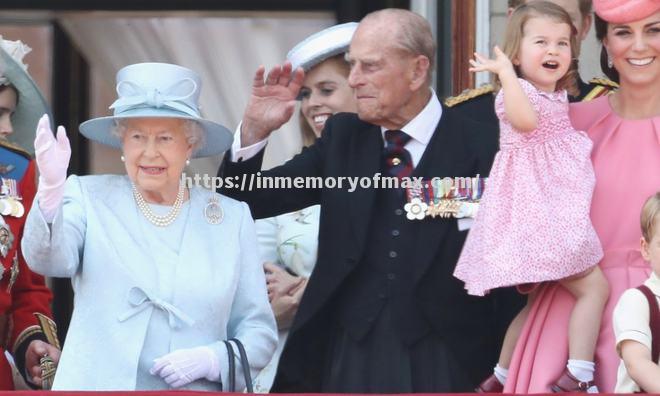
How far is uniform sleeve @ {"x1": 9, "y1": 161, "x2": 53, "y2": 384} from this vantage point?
5977mm

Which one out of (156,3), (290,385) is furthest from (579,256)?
(156,3)

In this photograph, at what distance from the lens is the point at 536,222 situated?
5383 mm

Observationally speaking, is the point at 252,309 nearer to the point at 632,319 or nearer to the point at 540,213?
the point at 540,213

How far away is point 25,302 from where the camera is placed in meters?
6.06

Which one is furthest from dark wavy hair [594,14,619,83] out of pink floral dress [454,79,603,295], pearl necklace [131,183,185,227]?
pearl necklace [131,183,185,227]

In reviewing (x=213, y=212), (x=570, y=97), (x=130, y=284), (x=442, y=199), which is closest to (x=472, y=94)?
(x=570, y=97)

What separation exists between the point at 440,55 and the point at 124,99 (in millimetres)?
2315

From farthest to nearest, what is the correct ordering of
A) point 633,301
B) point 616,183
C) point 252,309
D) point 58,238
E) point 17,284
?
1. point 17,284
2. point 252,309
3. point 616,183
4. point 58,238
5. point 633,301

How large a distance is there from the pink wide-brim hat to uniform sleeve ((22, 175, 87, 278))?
5.27ft

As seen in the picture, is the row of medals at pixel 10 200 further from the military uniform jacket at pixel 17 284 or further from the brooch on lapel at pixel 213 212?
the brooch on lapel at pixel 213 212

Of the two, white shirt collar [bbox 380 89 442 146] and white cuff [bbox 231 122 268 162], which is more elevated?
white shirt collar [bbox 380 89 442 146]

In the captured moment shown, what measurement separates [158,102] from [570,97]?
1.33 m

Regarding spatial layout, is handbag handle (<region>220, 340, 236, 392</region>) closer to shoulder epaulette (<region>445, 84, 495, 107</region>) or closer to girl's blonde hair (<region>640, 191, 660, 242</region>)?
girl's blonde hair (<region>640, 191, 660, 242</region>)

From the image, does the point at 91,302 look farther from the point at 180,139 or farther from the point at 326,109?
the point at 326,109
